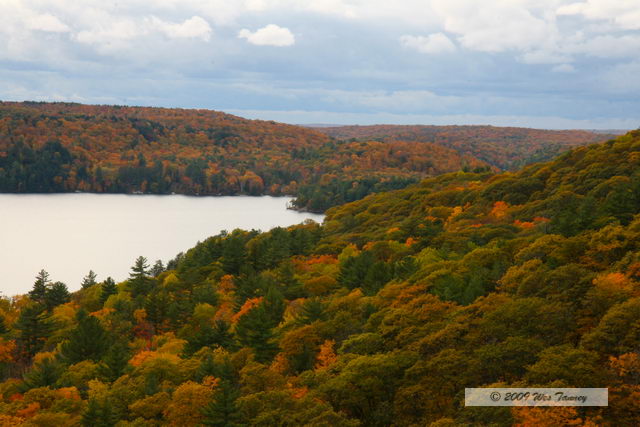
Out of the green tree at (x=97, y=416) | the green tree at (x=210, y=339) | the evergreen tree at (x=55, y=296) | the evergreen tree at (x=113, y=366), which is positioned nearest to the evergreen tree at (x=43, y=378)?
the evergreen tree at (x=113, y=366)

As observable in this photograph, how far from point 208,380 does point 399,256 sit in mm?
46406

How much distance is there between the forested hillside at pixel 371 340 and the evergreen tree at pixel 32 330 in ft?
0.61

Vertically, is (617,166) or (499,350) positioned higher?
(617,166)

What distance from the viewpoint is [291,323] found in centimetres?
5356

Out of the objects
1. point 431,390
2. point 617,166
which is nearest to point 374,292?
point 431,390

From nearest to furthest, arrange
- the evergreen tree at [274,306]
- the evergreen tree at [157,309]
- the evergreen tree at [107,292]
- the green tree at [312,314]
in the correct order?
the green tree at [312,314], the evergreen tree at [274,306], the evergreen tree at [157,309], the evergreen tree at [107,292]

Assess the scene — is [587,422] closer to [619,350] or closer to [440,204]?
[619,350]

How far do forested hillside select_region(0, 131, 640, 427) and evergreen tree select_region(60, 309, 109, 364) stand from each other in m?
0.14

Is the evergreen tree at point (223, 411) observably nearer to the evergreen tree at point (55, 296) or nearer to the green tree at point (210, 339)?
the green tree at point (210, 339)

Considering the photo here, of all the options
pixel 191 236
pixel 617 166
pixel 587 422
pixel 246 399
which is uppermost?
Result: pixel 617 166

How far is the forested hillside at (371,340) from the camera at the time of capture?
30.8m

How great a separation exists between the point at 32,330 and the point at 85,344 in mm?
12493

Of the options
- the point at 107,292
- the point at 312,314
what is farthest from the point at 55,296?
the point at 312,314

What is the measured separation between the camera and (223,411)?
32500 millimetres
